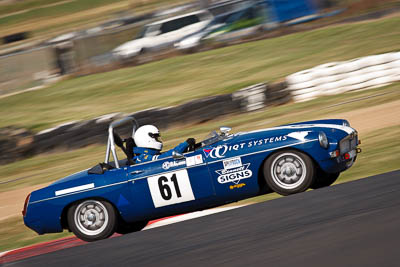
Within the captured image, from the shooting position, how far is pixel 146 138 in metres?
6.95

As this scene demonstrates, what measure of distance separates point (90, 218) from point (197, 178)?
129cm

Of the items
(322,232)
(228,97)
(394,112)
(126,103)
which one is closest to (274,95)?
(228,97)

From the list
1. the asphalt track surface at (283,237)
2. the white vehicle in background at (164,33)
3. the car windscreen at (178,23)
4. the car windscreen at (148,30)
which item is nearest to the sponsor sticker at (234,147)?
the asphalt track surface at (283,237)

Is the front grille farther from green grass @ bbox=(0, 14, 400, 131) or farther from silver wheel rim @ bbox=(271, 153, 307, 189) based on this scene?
green grass @ bbox=(0, 14, 400, 131)

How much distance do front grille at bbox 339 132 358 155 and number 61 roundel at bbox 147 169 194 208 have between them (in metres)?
1.55

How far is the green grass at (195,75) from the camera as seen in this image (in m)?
15.9

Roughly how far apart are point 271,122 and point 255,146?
5.93m

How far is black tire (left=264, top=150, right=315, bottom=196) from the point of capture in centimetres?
611

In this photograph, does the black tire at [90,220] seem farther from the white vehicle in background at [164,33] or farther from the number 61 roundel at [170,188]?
Result: the white vehicle in background at [164,33]

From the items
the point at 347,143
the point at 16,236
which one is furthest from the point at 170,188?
the point at 16,236

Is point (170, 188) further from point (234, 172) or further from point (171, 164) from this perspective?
point (234, 172)

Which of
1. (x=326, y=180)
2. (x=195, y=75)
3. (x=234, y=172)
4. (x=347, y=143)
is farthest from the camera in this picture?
(x=195, y=75)

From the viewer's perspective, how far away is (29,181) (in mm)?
12086

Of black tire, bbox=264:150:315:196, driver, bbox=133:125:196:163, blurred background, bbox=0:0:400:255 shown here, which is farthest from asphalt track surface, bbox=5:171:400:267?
blurred background, bbox=0:0:400:255
